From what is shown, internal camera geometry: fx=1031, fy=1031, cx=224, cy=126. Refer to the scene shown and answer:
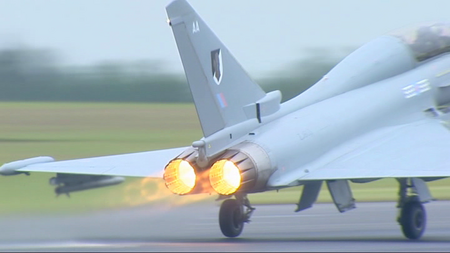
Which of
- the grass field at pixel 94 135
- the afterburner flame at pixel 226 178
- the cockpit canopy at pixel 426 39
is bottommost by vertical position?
the afterburner flame at pixel 226 178

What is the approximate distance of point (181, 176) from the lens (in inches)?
515

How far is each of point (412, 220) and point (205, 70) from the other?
3513 millimetres

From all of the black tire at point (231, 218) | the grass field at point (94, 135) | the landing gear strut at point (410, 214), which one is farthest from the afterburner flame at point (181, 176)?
the grass field at point (94, 135)

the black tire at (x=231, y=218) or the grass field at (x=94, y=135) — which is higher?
the grass field at (x=94, y=135)

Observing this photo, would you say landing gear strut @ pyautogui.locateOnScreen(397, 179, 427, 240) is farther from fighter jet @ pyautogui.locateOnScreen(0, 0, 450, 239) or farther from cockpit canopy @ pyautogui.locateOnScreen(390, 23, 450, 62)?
cockpit canopy @ pyautogui.locateOnScreen(390, 23, 450, 62)

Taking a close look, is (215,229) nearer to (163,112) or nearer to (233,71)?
(233,71)

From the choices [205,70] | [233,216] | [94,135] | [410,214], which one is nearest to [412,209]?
[410,214]

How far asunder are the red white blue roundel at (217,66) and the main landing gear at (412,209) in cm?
303

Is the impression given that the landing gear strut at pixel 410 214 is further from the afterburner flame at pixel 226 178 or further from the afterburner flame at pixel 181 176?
the afterburner flame at pixel 181 176

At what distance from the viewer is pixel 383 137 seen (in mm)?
14547

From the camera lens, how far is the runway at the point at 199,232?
1266cm

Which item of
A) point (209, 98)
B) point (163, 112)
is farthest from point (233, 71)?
point (163, 112)

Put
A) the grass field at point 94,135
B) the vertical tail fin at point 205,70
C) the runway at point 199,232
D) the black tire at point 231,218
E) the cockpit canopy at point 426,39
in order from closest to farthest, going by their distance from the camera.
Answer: the runway at point 199,232, the vertical tail fin at point 205,70, the black tire at point 231,218, the cockpit canopy at point 426,39, the grass field at point 94,135

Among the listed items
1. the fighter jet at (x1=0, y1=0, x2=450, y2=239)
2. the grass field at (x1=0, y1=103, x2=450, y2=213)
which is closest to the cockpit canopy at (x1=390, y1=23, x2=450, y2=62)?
the fighter jet at (x1=0, y1=0, x2=450, y2=239)
